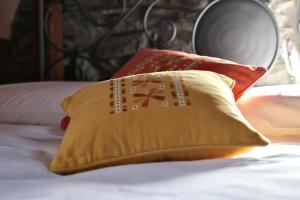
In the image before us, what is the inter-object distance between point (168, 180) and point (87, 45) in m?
1.48

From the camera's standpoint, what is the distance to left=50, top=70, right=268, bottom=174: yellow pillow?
93cm

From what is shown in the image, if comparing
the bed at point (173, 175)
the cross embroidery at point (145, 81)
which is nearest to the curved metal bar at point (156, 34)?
the bed at point (173, 175)

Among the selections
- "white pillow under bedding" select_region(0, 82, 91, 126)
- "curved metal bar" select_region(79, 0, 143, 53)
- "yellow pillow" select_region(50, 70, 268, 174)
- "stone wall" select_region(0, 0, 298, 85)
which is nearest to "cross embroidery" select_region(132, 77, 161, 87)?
"yellow pillow" select_region(50, 70, 268, 174)

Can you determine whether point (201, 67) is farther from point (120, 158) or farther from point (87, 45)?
point (87, 45)

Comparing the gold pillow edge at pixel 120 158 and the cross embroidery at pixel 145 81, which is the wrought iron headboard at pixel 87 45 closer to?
the cross embroidery at pixel 145 81

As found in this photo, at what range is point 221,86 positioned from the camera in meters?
1.11

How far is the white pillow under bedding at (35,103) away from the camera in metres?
1.67

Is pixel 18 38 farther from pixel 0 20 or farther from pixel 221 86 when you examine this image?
pixel 221 86

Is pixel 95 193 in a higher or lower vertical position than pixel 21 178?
higher

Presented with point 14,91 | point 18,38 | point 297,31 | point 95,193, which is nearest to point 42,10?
point 18,38

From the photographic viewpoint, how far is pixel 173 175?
854 millimetres

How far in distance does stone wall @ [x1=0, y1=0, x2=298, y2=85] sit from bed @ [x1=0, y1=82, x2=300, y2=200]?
723mm

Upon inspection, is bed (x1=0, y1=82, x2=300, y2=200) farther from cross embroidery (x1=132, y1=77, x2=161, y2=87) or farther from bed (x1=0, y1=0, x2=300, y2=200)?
cross embroidery (x1=132, y1=77, x2=161, y2=87)

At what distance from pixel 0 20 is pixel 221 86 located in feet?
5.05
